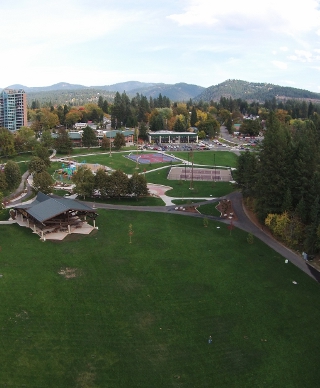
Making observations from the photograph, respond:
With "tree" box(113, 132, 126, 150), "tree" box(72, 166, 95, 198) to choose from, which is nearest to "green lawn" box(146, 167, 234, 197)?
"tree" box(72, 166, 95, 198)

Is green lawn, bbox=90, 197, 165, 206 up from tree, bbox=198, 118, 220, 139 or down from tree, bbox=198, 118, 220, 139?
down

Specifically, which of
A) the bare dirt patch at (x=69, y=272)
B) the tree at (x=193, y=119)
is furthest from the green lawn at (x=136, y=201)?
the tree at (x=193, y=119)

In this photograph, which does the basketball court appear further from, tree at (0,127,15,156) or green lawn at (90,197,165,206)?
tree at (0,127,15,156)

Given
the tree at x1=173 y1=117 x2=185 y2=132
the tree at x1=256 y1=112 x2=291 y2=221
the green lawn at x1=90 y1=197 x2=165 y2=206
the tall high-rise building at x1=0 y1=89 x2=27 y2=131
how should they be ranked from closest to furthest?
the tree at x1=256 y1=112 x2=291 y2=221 < the green lawn at x1=90 y1=197 x2=165 y2=206 < the tree at x1=173 y1=117 x2=185 y2=132 < the tall high-rise building at x1=0 y1=89 x2=27 y2=131

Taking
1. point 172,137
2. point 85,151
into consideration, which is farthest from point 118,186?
point 172,137

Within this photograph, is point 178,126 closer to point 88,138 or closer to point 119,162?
point 88,138

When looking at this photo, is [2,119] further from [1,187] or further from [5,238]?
[5,238]
